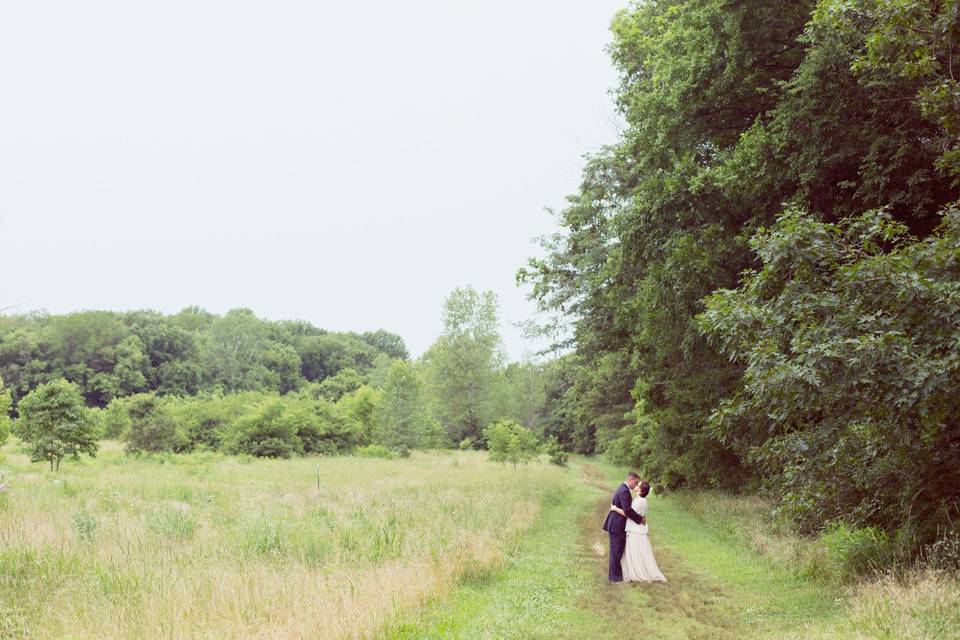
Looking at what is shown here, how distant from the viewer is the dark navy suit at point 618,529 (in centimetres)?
1030

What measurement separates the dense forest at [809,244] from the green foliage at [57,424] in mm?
27395

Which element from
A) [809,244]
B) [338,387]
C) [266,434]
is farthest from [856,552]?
[338,387]

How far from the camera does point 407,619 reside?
734 cm

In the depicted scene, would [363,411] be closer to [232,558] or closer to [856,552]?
[232,558]

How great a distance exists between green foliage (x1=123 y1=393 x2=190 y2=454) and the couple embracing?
38743mm

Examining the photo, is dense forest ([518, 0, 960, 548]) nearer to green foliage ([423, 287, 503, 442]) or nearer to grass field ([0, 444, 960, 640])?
grass field ([0, 444, 960, 640])

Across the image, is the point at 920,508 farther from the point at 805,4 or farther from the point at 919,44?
the point at 805,4

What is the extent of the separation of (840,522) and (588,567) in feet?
14.3

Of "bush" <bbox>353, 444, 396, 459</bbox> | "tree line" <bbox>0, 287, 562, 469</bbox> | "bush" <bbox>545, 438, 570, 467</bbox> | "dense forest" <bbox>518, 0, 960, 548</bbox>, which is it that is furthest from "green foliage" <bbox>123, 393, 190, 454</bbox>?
"dense forest" <bbox>518, 0, 960, 548</bbox>

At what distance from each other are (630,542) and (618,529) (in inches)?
11.5

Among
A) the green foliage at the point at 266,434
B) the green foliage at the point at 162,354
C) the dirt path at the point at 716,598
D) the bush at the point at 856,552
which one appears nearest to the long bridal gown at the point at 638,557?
the dirt path at the point at 716,598

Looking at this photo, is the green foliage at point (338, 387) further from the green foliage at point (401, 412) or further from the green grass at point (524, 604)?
the green grass at point (524, 604)

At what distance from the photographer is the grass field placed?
6898 millimetres

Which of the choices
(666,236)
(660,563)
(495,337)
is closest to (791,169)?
(666,236)
